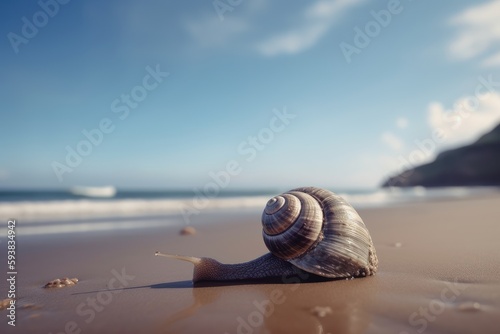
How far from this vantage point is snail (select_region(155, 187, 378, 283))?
3336 mm

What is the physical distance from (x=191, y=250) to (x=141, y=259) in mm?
886

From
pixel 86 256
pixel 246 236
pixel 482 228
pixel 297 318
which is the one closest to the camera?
pixel 297 318

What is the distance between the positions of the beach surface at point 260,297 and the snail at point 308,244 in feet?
0.47

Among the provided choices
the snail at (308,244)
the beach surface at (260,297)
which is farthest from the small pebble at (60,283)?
the snail at (308,244)

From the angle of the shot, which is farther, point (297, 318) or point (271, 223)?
point (271, 223)

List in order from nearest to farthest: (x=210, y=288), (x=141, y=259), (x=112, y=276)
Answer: (x=210, y=288)
(x=112, y=276)
(x=141, y=259)

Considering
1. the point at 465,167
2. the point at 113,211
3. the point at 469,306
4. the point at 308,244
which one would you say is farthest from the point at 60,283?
the point at 465,167

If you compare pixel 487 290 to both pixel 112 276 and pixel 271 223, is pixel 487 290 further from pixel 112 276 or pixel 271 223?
pixel 112 276

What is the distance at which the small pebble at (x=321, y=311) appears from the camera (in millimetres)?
2480

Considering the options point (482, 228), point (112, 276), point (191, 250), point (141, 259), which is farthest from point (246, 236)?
point (482, 228)

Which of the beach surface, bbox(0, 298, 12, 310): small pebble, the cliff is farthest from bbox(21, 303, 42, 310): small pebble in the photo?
the cliff

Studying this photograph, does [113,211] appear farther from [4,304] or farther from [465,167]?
[465,167]

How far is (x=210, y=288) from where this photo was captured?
3.26 m

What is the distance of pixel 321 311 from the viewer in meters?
2.53
